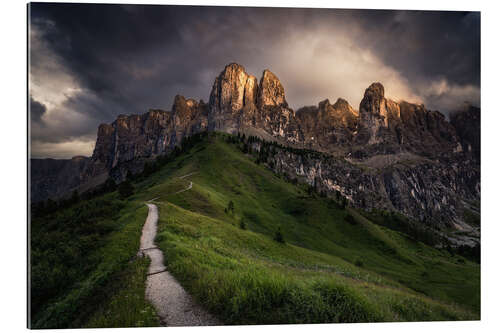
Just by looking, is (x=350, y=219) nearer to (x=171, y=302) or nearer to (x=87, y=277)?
(x=87, y=277)

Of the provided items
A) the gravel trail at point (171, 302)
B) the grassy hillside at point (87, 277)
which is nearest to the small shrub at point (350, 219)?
the grassy hillside at point (87, 277)

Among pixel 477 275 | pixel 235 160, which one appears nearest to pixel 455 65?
pixel 477 275

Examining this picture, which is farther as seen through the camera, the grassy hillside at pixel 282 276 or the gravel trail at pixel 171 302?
the grassy hillside at pixel 282 276

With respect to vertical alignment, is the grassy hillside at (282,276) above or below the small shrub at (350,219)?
above

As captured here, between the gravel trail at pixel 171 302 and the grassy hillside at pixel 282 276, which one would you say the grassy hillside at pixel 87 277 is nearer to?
the gravel trail at pixel 171 302

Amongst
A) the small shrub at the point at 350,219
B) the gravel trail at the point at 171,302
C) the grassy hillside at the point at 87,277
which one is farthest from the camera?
the small shrub at the point at 350,219

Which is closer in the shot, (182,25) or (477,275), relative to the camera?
(477,275)

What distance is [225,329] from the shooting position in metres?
7.38

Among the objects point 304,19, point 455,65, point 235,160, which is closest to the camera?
point 304,19

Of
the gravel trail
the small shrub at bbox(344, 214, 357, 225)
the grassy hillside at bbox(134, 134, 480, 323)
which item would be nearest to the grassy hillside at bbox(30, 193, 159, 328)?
the gravel trail

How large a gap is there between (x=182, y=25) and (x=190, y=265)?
51.9 feet

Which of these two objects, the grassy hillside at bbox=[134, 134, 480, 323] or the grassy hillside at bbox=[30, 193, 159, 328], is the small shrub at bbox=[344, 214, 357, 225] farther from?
the grassy hillside at bbox=[30, 193, 159, 328]

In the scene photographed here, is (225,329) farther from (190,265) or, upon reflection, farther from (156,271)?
(156,271)

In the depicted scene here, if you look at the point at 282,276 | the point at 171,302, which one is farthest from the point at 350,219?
the point at 171,302
